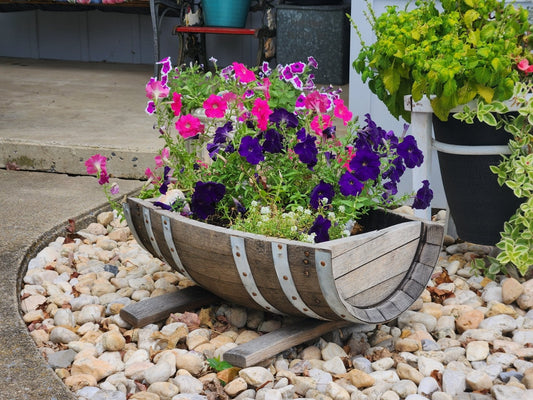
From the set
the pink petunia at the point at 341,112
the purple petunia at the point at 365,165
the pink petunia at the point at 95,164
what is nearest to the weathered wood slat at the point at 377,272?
the purple petunia at the point at 365,165

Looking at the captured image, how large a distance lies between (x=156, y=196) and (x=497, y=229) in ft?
3.54

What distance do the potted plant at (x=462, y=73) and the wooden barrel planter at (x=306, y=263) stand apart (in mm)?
431

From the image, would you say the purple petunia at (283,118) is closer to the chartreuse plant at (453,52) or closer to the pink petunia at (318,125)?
the pink petunia at (318,125)

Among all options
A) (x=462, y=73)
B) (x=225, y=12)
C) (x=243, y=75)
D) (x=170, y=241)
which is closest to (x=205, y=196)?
(x=170, y=241)

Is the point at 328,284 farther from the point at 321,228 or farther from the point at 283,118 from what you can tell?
the point at 283,118

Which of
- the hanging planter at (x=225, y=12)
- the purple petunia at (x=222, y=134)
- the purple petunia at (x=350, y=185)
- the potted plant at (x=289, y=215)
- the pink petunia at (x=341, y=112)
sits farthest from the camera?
the hanging planter at (x=225, y=12)

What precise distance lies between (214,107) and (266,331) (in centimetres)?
62

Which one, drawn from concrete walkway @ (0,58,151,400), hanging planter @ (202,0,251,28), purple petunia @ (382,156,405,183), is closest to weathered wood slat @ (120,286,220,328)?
concrete walkway @ (0,58,151,400)

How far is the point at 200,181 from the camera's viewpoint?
2.20 meters

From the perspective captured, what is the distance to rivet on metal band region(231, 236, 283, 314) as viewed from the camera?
6.59 feet

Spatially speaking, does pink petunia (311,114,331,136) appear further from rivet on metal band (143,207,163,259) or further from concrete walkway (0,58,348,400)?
concrete walkway (0,58,348,400)

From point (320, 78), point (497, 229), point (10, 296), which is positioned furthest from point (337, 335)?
point (320, 78)

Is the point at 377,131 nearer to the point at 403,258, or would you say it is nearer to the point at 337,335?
the point at 403,258

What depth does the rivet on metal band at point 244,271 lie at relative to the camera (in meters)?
2.01
